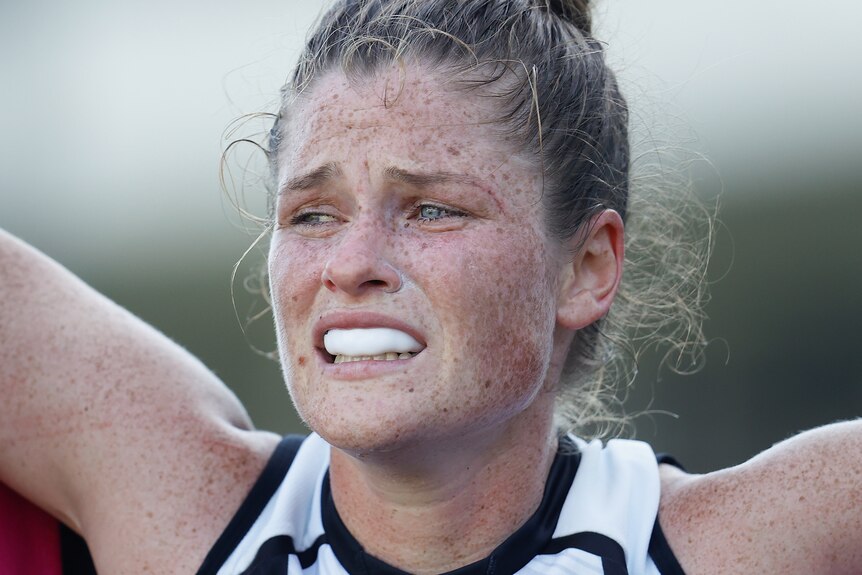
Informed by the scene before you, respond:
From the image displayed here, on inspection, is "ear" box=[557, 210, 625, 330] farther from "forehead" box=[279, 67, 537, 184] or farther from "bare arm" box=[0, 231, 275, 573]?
"bare arm" box=[0, 231, 275, 573]

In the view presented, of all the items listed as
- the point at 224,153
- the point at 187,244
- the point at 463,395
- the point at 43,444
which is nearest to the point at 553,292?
the point at 463,395

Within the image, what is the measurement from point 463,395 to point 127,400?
0.88 meters

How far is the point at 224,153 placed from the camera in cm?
252

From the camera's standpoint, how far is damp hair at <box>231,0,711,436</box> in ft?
7.45

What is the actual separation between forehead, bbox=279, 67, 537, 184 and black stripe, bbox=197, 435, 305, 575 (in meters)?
0.68

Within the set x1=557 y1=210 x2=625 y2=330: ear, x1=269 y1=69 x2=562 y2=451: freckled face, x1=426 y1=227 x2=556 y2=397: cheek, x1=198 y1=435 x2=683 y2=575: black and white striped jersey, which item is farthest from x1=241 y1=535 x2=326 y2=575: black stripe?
x1=557 y1=210 x2=625 y2=330: ear

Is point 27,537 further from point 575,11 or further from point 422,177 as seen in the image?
point 575,11

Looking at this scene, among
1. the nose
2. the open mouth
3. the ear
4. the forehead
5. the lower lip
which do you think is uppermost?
the forehead

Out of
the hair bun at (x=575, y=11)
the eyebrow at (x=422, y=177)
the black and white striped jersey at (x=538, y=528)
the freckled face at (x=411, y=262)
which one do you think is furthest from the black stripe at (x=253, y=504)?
the hair bun at (x=575, y=11)

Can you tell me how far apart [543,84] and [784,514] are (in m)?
0.98

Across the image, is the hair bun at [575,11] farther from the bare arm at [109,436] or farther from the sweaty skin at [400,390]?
the bare arm at [109,436]

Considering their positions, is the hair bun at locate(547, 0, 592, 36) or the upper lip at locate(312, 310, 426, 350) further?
the hair bun at locate(547, 0, 592, 36)

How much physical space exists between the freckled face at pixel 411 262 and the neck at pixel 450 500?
0.09 m

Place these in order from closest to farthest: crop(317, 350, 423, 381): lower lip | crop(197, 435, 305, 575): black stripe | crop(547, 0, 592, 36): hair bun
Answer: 1. crop(317, 350, 423, 381): lower lip
2. crop(197, 435, 305, 575): black stripe
3. crop(547, 0, 592, 36): hair bun
